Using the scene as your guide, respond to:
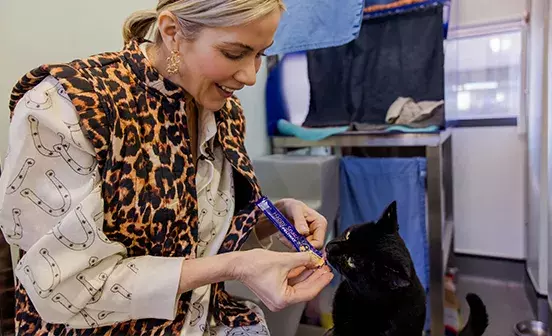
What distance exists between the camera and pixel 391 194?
1496 mm

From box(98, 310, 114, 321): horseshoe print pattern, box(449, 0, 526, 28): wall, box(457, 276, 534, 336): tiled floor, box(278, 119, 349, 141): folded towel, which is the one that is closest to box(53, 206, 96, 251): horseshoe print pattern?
box(98, 310, 114, 321): horseshoe print pattern

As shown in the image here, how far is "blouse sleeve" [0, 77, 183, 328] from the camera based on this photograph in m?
0.57

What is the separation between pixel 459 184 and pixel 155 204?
190 cm

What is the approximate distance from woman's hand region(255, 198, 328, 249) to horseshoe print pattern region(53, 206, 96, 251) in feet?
1.31

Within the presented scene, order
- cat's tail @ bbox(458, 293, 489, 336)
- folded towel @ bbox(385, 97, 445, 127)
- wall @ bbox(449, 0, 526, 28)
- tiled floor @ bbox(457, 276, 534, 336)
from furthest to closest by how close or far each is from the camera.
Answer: wall @ bbox(449, 0, 526, 28)
tiled floor @ bbox(457, 276, 534, 336)
folded towel @ bbox(385, 97, 445, 127)
cat's tail @ bbox(458, 293, 489, 336)

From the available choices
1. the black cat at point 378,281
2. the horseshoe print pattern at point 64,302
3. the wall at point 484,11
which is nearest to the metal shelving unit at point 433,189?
the black cat at point 378,281

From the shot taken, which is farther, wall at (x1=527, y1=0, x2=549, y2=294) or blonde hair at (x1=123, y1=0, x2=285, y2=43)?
wall at (x1=527, y1=0, x2=549, y2=294)

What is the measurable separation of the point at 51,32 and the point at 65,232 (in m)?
0.50

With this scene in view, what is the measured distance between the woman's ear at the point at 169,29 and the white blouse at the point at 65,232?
202 mm

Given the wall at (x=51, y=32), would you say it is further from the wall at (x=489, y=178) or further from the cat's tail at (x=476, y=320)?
the wall at (x=489, y=178)

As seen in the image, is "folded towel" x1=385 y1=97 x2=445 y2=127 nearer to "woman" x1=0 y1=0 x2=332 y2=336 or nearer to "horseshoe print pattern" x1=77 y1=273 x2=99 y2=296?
"woman" x1=0 y1=0 x2=332 y2=336

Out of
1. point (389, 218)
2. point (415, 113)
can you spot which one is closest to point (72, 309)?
point (389, 218)

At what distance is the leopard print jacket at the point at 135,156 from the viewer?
0.61m

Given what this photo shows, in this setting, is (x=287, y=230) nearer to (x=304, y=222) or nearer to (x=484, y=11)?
(x=304, y=222)
